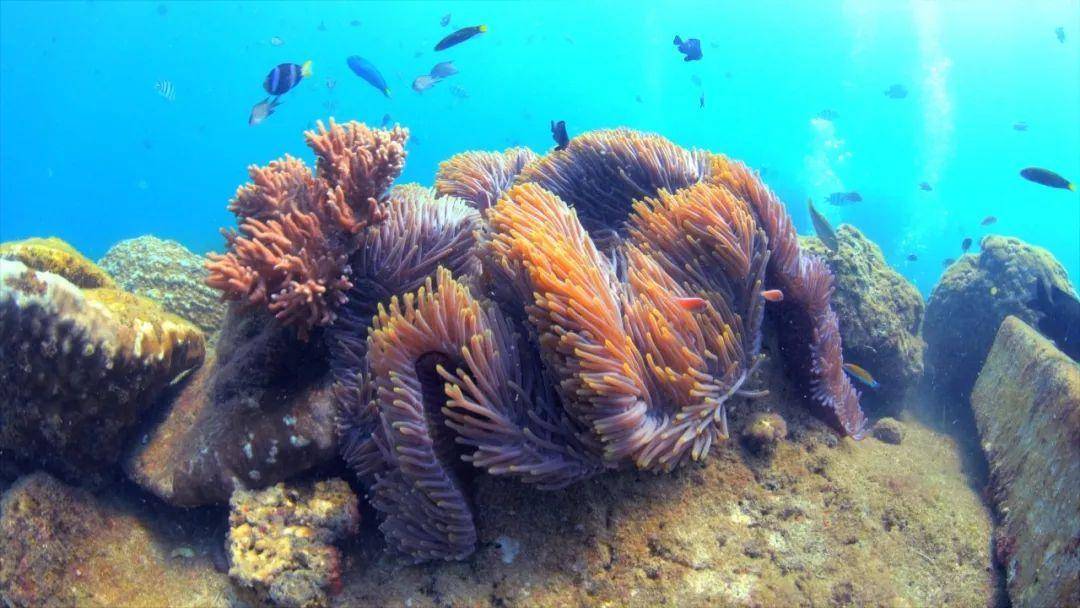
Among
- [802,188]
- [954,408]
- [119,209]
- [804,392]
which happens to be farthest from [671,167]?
[119,209]

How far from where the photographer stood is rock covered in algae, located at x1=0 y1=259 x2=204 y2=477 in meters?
3.27

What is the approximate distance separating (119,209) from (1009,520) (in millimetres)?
98037

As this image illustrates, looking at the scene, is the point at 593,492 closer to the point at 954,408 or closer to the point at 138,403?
the point at 138,403

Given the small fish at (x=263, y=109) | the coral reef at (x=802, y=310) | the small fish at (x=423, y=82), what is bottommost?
the coral reef at (x=802, y=310)

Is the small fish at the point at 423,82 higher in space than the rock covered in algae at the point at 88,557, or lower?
higher

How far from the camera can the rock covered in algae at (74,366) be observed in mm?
3270

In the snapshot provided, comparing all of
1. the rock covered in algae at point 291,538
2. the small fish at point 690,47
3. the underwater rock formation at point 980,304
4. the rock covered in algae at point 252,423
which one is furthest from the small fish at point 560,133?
the underwater rock formation at point 980,304

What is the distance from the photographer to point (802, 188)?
34.8 m

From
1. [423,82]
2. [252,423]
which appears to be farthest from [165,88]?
[252,423]

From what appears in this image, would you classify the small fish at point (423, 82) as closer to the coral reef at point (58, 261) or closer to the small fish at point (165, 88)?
the small fish at point (165, 88)

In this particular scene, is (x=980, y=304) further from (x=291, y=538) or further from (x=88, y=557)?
(x=88, y=557)

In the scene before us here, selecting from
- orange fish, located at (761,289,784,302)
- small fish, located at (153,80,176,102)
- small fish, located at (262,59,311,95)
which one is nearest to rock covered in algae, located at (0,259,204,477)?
orange fish, located at (761,289,784,302)

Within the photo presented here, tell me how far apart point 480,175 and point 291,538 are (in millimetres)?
3537

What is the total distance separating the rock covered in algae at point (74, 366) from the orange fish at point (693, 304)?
349 centimetres
